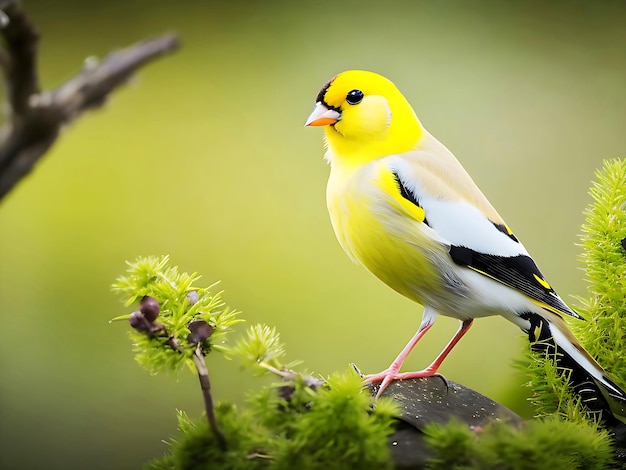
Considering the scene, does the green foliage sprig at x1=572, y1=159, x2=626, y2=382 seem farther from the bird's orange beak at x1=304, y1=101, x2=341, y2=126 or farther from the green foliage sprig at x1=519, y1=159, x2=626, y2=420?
the bird's orange beak at x1=304, y1=101, x2=341, y2=126

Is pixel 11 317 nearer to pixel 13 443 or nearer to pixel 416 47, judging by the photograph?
pixel 13 443

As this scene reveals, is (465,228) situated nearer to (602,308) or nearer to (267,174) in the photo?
(602,308)

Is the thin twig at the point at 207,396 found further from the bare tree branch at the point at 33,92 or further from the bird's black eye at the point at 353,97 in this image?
the bare tree branch at the point at 33,92

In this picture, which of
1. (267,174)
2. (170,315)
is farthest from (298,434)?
(267,174)

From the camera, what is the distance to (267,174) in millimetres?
2248

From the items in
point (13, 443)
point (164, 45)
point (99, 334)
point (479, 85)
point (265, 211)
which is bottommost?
point (13, 443)

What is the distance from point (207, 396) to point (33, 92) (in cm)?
91

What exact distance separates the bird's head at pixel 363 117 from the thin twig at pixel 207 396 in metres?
0.40

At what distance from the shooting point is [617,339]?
923mm

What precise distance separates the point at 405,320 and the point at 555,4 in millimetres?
1078

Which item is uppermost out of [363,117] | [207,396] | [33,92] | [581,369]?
[33,92]

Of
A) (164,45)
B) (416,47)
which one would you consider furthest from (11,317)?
(416,47)

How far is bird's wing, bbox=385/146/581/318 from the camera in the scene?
89cm

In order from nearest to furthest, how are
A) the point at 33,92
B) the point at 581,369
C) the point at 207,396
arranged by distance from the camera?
1. the point at 207,396
2. the point at 581,369
3. the point at 33,92
